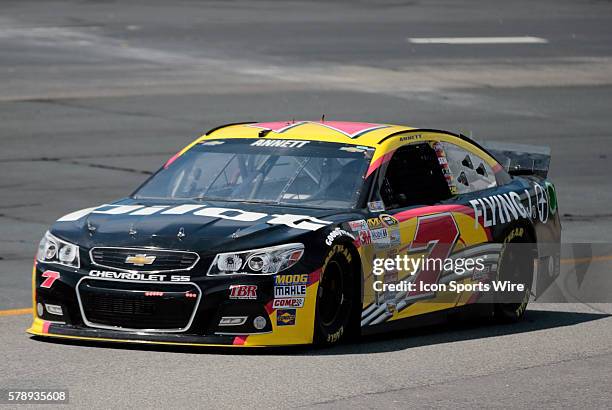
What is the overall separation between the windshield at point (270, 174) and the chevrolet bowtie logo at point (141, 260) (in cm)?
124

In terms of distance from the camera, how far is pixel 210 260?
354 inches

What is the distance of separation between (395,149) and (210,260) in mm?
2086

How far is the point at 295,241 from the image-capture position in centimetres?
917

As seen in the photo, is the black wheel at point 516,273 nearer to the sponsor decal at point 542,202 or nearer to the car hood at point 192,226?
the sponsor decal at point 542,202

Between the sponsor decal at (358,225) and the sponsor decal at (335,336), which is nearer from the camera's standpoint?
the sponsor decal at (335,336)

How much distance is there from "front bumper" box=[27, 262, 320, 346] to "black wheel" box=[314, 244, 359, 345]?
0.15 meters

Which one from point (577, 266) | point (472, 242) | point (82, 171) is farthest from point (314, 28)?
point (472, 242)

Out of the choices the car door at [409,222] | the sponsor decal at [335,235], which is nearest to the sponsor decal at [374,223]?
the car door at [409,222]

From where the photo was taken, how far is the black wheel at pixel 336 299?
30.7 ft

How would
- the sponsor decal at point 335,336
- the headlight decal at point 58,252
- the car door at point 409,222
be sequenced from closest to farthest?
1. the headlight decal at point 58,252
2. the sponsor decal at point 335,336
3. the car door at point 409,222

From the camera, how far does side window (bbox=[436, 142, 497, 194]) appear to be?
11.0m

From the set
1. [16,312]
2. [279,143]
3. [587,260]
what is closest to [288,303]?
[279,143]

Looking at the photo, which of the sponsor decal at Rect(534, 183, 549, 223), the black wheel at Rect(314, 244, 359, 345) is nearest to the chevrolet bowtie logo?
the black wheel at Rect(314, 244, 359, 345)

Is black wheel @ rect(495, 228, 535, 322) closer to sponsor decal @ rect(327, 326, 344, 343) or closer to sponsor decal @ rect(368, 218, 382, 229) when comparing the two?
sponsor decal @ rect(368, 218, 382, 229)
